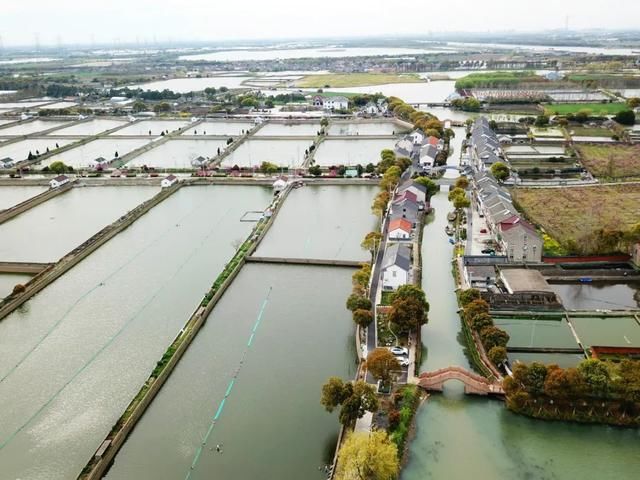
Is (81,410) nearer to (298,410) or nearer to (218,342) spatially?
(218,342)

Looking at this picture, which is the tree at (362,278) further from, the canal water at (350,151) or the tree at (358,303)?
the canal water at (350,151)

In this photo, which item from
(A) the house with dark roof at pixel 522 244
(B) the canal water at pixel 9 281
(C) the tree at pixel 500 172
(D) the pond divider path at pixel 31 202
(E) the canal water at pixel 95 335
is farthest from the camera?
(C) the tree at pixel 500 172

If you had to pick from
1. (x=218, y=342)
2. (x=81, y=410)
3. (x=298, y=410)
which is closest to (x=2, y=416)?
(x=81, y=410)

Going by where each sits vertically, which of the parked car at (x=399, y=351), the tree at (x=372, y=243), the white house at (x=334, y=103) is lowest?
the parked car at (x=399, y=351)

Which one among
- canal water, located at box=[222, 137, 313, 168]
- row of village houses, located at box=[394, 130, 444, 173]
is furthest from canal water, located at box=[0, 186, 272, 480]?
row of village houses, located at box=[394, 130, 444, 173]

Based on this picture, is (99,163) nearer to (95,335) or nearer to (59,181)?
(59,181)

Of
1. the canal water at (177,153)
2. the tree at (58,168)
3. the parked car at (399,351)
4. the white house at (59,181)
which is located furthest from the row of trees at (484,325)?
the tree at (58,168)

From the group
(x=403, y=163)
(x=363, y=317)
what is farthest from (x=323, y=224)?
(x=363, y=317)
